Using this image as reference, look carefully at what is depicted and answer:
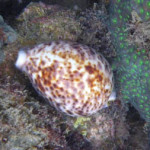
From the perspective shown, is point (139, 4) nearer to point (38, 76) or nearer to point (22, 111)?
point (38, 76)

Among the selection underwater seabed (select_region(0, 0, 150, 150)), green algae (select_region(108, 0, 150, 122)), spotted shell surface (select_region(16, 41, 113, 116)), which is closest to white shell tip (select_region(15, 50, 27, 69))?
spotted shell surface (select_region(16, 41, 113, 116))

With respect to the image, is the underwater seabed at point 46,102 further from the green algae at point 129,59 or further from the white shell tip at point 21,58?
the white shell tip at point 21,58

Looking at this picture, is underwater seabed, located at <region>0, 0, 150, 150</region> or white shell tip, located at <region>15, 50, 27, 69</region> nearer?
underwater seabed, located at <region>0, 0, 150, 150</region>

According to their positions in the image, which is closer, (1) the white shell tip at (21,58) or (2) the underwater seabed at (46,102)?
(2) the underwater seabed at (46,102)

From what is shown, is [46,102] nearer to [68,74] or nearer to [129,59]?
[68,74]

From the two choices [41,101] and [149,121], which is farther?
[149,121]

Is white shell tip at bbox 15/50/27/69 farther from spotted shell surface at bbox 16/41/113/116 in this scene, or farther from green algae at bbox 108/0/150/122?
green algae at bbox 108/0/150/122

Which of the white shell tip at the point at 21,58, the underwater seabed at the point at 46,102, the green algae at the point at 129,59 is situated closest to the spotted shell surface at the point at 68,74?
the white shell tip at the point at 21,58

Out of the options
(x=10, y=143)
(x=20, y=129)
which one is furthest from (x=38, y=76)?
(x=10, y=143)
